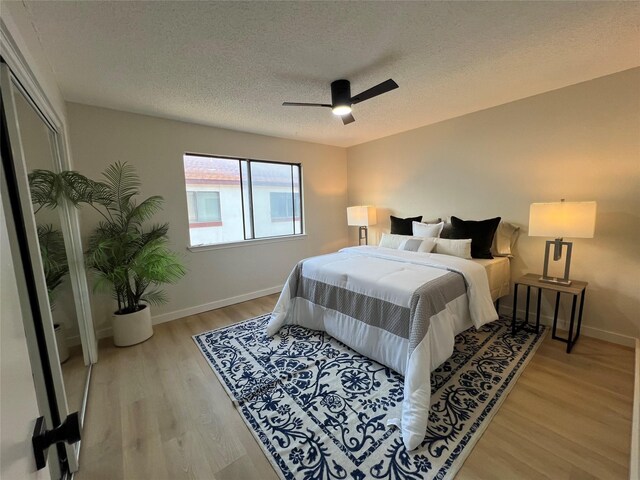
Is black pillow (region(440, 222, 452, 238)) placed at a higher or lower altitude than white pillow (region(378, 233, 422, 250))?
higher

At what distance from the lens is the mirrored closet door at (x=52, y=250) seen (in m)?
1.25

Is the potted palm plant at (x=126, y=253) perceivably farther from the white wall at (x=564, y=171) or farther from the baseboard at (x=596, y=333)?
the baseboard at (x=596, y=333)

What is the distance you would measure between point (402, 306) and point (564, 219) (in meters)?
1.70

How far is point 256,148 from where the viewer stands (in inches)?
153

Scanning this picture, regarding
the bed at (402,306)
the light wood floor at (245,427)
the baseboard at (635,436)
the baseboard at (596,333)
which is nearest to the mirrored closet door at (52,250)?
the light wood floor at (245,427)

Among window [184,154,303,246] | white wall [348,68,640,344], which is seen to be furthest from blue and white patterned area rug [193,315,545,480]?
window [184,154,303,246]

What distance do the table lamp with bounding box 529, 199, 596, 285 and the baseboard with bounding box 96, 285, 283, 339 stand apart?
335 centimetres

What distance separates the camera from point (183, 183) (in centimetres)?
329

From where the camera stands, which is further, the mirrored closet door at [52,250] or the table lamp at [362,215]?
the table lamp at [362,215]

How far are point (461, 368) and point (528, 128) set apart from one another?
102 inches

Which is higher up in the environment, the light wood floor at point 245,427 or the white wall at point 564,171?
the white wall at point 564,171

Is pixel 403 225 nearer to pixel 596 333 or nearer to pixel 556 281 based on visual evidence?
pixel 556 281

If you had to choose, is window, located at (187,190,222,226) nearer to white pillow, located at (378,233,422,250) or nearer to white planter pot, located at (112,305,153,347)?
white planter pot, located at (112,305,153,347)

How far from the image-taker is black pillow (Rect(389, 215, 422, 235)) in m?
3.79
